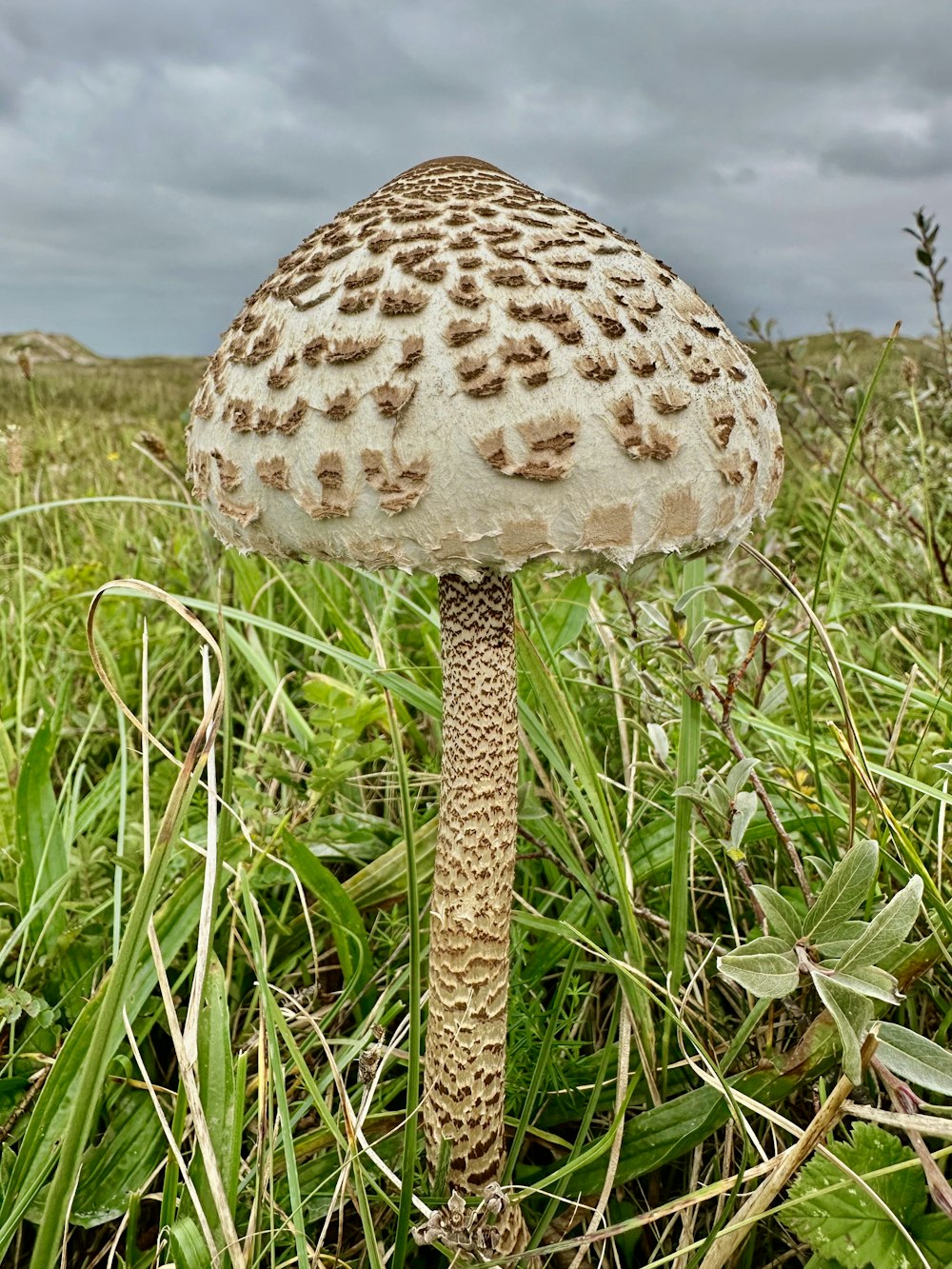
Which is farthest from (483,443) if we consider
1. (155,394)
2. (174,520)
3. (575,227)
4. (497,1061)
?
(155,394)

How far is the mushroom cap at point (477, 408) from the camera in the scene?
4.34ft

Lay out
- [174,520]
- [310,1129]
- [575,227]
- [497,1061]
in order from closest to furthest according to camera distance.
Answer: [575,227]
[497,1061]
[310,1129]
[174,520]

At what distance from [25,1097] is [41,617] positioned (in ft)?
7.76

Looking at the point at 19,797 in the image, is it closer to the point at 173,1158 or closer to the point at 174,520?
the point at 173,1158

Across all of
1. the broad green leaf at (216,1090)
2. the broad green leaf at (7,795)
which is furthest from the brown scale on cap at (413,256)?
the broad green leaf at (7,795)

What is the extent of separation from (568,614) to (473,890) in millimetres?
1235

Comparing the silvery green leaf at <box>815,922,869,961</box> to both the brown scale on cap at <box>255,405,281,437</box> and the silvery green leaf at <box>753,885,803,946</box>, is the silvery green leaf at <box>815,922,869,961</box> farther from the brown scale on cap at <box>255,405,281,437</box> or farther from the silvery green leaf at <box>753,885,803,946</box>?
the brown scale on cap at <box>255,405,281,437</box>

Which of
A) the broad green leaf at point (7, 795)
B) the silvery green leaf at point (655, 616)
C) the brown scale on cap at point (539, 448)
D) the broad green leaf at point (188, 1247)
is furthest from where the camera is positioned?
the broad green leaf at point (7, 795)

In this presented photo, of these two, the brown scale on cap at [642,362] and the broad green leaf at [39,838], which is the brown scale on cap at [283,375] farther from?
the broad green leaf at [39,838]

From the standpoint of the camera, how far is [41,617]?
3875 mm

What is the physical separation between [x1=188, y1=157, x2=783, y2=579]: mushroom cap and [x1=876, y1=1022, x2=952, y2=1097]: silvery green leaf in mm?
847

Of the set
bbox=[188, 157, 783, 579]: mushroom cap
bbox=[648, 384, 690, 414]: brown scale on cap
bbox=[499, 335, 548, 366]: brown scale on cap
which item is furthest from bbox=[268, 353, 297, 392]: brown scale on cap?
bbox=[648, 384, 690, 414]: brown scale on cap

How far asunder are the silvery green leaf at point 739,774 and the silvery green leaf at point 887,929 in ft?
1.46

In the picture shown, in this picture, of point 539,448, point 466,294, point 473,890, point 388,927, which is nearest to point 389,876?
point 388,927
